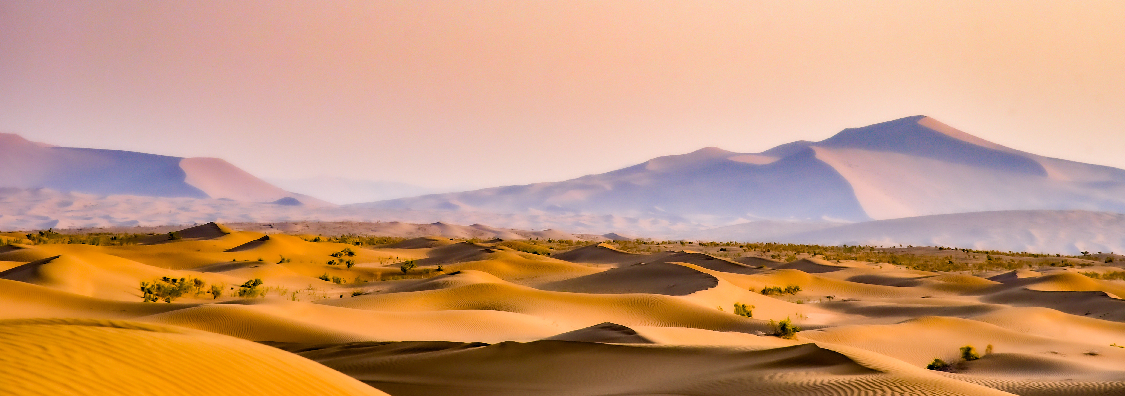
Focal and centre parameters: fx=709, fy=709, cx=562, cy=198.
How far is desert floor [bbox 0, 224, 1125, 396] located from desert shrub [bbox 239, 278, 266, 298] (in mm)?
70

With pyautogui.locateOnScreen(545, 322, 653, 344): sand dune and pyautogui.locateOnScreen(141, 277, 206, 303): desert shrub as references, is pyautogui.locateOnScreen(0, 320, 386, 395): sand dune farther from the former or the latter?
pyautogui.locateOnScreen(141, 277, 206, 303): desert shrub

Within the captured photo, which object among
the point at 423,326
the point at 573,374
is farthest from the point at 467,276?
the point at 573,374

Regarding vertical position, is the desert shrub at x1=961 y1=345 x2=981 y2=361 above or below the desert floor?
below

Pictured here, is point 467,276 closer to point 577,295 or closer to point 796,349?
point 577,295

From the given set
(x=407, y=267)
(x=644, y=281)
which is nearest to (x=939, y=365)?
(x=644, y=281)

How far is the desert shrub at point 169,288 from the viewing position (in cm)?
1330

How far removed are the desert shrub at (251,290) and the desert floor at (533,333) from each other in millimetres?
70

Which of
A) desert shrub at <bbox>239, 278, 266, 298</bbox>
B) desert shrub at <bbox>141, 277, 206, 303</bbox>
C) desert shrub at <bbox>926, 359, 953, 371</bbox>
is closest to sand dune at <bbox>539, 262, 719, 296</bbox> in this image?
desert shrub at <bbox>239, 278, 266, 298</bbox>

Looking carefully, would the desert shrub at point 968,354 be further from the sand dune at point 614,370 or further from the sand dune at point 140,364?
the sand dune at point 140,364

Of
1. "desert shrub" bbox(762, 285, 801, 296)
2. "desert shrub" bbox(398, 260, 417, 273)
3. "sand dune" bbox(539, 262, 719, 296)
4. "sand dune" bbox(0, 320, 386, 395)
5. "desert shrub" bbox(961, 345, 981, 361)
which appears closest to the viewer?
"sand dune" bbox(0, 320, 386, 395)

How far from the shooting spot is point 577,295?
1398cm

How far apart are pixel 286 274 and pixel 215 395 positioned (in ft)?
56.5

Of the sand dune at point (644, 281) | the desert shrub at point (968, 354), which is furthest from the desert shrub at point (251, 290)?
the desert shrub at point (968, 354)

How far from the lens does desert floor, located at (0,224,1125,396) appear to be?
12.1ft
